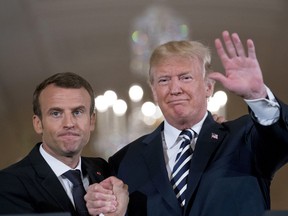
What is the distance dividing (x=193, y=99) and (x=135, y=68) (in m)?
3.47

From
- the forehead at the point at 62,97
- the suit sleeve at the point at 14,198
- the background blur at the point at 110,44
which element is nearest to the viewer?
the suit sleeve at the point at 14,198

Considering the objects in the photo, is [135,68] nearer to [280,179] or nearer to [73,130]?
[280,179]

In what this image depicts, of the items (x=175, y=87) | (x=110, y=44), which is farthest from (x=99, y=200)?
(x=110, y=44)

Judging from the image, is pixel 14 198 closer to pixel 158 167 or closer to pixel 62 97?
pixel 62 97

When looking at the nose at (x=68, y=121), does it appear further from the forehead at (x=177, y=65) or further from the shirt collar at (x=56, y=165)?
the forehead at (x=177, y=65)

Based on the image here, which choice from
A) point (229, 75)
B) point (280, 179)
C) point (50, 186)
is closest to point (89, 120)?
point (50, 186)

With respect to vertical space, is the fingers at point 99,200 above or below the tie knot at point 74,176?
below

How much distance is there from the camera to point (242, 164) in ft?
6.02

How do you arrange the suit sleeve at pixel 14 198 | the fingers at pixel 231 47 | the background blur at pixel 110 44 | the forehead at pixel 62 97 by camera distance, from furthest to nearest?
the background blur at pixel 110 44 → the forehead at pixel 62 97 → the suit sleeve at pixel 14 198 → the fingers at pixel 231 47

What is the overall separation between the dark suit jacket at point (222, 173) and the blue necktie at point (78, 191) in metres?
0.14

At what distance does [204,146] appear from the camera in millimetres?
1868

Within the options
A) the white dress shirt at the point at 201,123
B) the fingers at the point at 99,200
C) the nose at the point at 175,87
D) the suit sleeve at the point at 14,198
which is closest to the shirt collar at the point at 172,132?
the white dress shirt at the point at 201,123

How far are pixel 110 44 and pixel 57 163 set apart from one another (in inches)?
142

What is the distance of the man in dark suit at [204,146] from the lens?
5.51 ft
